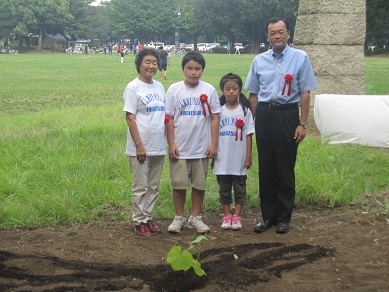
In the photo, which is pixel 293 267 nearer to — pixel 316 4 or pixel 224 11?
pixel 316 4

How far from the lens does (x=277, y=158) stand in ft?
18.4

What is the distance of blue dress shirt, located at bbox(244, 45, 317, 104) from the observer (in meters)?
5.43

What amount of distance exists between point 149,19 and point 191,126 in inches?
3838

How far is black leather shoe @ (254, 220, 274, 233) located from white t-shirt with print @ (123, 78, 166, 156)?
43.3 inches

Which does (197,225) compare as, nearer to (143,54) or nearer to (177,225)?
(177,225)

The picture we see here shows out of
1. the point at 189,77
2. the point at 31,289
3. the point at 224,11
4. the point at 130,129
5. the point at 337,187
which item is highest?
the point at 224,11

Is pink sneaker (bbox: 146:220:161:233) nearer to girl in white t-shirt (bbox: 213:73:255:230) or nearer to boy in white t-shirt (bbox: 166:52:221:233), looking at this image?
boy in white t-shirt (bbox: 166:52:221:233)

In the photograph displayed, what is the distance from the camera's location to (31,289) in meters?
4.18

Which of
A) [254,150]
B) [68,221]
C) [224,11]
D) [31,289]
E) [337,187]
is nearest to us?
[31,289]

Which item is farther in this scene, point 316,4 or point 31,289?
point 316,4

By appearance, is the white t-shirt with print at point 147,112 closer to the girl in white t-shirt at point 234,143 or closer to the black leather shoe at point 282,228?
the girl in white t-shirt at point 234,143

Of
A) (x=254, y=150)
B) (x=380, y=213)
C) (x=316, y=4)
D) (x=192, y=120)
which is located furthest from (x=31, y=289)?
(x=316, y=4)

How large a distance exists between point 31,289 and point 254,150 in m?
5.04

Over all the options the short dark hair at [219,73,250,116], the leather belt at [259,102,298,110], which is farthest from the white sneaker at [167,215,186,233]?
the leather belt at [259,102,298,110]
